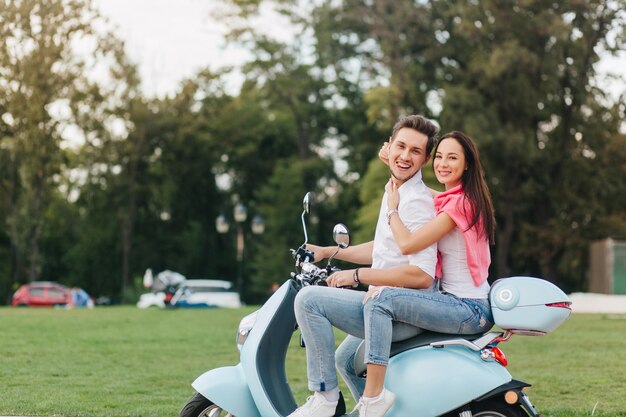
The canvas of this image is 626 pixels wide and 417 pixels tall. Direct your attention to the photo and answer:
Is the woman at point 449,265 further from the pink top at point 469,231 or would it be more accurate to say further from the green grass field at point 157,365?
the green grass field at point 157,365

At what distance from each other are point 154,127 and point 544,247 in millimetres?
18300

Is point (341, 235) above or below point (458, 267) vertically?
above

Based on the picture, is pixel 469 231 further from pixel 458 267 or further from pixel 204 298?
pixel 204 298

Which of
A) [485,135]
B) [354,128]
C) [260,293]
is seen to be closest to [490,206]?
[485,135]

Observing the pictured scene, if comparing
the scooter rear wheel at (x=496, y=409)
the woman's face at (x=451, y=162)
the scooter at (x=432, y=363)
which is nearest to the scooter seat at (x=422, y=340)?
the scooter at (x=432, y=363)

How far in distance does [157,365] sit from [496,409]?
803 cm

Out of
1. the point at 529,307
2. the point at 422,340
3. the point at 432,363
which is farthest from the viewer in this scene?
the point at 422,340

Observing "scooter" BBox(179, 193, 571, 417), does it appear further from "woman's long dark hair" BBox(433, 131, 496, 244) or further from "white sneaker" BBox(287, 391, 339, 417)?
"woman's long dark hair" BBox(433, 131, 496, 244)

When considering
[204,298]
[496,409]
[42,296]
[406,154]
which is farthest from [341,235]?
[42,296]

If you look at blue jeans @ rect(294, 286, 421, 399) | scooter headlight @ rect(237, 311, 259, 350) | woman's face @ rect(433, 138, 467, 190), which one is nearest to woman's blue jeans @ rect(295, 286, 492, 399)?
blue jeans @ rect(294, 286, 421, 399)

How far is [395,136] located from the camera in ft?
17.5

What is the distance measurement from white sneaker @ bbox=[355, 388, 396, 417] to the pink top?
→ 66 centimetres

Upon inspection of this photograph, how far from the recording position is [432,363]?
4.98m

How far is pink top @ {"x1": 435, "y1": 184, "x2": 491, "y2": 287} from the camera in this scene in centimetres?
502
